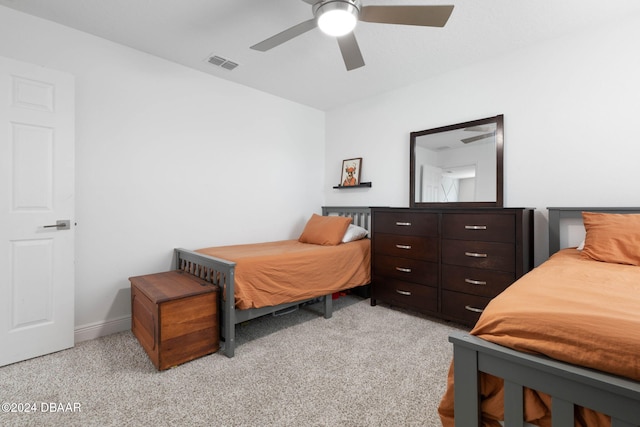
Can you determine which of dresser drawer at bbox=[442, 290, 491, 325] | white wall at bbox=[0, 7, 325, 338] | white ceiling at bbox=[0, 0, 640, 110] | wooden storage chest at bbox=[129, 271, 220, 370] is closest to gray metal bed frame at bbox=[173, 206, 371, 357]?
wooden storage chest at bbox=[129, 271, 220, 370]

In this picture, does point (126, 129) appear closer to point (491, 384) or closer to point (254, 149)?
point (254, 149)

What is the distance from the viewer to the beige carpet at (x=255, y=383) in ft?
4.88

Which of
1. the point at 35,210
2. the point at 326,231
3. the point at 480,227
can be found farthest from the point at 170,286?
the point at 480,227

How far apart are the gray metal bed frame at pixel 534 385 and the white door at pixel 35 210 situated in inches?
105

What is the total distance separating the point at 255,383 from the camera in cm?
178

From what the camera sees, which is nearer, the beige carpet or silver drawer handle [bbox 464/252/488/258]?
the beige carpet

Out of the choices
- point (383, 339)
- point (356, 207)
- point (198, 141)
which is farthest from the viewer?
point (356, 207)

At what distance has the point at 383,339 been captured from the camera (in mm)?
2357

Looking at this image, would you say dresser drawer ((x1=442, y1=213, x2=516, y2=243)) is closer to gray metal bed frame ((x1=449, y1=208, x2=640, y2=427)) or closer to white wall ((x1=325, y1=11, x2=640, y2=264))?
white wall ((x1=325, y1=11, x2=640, y2=264))

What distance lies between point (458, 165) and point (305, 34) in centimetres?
189

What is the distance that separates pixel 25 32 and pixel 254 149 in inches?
79.3

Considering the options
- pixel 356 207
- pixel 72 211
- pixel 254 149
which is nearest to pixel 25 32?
pixel 72 211

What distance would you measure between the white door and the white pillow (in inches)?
95.2

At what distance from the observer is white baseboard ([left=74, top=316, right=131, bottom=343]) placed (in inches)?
93.3
